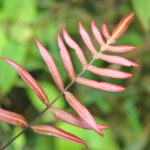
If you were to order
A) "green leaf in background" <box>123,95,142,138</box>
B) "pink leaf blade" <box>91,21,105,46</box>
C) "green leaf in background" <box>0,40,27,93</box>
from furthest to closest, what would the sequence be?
"green leaf in background" <box>123,95,142,138</box>
"green leaf in background" <box>0,40,27,93</box>
"pink leaf blade" <box>91,21,105,46</box>

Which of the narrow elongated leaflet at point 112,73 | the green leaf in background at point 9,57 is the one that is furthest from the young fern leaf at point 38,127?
the green leaf in background at point 9,57

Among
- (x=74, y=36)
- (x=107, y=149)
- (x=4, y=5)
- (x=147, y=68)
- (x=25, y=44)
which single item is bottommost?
(x=107, y=149)

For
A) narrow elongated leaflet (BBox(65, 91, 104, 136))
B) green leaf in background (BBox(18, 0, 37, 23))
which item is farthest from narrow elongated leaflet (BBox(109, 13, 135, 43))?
green leaf in background (BBox(18, 0, 37, 23))

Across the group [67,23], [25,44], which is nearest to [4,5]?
[25,44]

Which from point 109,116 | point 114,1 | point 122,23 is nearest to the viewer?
point 122,23

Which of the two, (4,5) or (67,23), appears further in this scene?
(67,23)

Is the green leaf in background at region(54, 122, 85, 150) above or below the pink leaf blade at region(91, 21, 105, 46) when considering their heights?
below

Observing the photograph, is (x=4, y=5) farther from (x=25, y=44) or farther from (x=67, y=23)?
(x=67, y=23)

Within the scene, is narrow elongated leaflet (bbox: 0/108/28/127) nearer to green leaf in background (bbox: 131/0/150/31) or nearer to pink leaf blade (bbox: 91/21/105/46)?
pink leaf blade (bbox: 91/21/105/46)

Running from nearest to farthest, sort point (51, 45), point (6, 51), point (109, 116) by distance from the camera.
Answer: point (6, 51), point (51, 45), point (109, 116)
